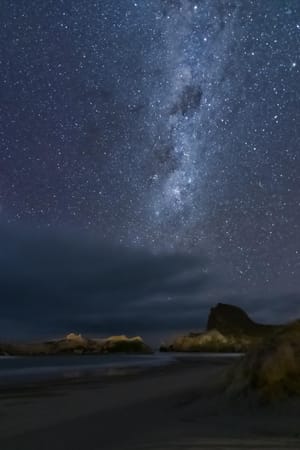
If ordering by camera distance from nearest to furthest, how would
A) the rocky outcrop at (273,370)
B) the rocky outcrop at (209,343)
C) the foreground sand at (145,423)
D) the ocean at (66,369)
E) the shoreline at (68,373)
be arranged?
the foreground sand at (145,423) < the rocky outcrop at (273,370) < the shoreline at (68,373) < the ocean at (66,369) < the rocky outcrop at (209,343)

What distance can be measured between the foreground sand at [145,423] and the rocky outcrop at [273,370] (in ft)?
2.20

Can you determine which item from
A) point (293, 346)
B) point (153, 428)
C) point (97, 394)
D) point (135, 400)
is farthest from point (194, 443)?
point (97, 394)

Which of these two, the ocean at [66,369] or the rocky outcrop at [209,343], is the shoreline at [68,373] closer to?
the ocean at [66,369]

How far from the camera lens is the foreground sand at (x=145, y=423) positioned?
12.3 m

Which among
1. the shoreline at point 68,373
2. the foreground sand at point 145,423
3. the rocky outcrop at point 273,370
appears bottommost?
the foreground sand at point 145,423

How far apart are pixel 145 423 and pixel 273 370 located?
4.59 m

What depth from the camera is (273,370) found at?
1748 cm

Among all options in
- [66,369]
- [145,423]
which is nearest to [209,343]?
[66,369]

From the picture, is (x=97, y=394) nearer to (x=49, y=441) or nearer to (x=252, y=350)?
(x=252, y=350)

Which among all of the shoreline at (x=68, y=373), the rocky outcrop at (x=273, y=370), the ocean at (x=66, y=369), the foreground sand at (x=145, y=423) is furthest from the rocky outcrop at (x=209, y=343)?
the rocky outcrop at (x=273, y=370)

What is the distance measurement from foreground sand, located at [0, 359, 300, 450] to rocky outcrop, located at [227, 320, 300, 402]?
670 millimetres


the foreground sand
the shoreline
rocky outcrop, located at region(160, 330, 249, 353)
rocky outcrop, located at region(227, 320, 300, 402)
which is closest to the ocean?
the shoreline

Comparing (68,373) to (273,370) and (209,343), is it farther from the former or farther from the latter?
(209,343)

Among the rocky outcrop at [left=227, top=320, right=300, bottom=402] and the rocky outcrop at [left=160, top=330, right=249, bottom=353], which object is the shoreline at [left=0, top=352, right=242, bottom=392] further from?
the rocky outcrop at [left=160, top=330, right=249, bottom=353]
